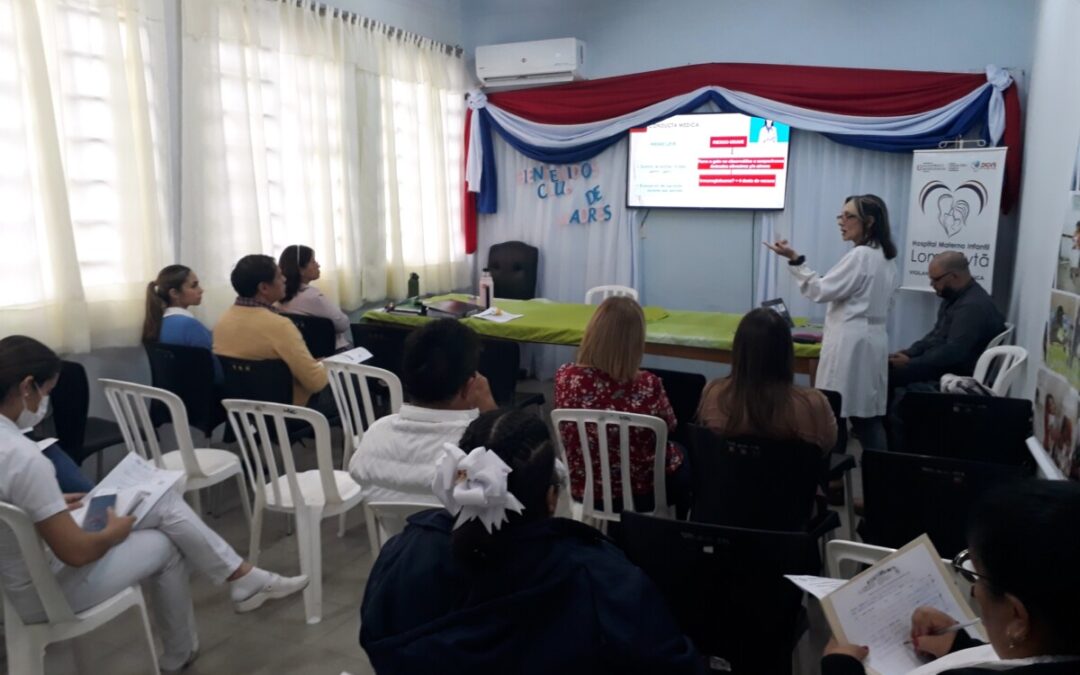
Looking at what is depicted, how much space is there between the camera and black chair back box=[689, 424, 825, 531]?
2219 millimetres

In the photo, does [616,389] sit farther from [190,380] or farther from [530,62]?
[530,62]

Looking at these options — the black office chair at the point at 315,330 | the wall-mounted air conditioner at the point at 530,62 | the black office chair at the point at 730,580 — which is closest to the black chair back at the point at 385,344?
the black office chair at the point at 315,330

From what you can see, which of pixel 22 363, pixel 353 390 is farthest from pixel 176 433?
pixel 22 363

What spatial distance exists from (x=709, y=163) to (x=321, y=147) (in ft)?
9.03

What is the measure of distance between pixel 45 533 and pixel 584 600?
1.44m

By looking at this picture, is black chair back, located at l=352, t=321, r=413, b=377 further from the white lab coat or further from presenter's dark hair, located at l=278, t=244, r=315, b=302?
the white lab coat

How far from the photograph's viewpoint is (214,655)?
2467 millimetres

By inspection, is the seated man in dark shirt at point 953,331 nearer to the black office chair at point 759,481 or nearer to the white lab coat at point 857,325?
the white lab coat at point 857,325

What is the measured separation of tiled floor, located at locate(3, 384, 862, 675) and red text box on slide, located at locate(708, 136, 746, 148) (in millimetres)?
3809

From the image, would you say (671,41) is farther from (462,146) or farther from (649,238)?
(462,146)

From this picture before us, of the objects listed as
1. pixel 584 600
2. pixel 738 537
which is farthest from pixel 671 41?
pixel 584 600

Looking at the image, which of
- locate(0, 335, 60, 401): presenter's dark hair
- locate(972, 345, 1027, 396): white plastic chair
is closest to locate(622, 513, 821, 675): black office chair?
locate(0, 335, 60, 401): presenter's dark hair

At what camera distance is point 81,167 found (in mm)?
3725

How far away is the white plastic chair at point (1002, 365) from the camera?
3.15m
